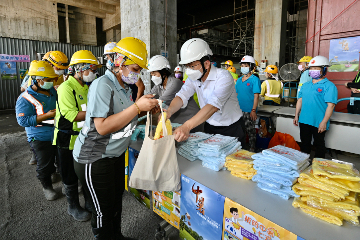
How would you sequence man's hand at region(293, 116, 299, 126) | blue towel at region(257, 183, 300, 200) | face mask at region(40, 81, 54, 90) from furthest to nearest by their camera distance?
1. man's hand at region(293, 116, 299, 126)
2. face mask at region(40, 81, 54, 90)
3. blue towel at region(257, 183, 300, 200)

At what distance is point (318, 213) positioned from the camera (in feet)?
3.93

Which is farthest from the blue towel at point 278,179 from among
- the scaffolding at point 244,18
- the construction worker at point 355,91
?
the scaffolding at point 244,18

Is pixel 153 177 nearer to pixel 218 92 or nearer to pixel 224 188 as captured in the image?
pixel 224 188

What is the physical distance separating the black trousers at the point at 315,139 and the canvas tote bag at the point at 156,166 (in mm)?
3095

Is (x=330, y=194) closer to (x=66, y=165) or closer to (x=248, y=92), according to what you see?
(x=66, y=165)

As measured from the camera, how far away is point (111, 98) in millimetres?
1489

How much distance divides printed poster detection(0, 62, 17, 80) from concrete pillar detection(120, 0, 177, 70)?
7.71 meters

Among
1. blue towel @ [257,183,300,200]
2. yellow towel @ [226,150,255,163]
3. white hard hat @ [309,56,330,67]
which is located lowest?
blue towel @ [257,183,300,200]

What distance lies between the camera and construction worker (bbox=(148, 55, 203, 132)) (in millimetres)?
2973

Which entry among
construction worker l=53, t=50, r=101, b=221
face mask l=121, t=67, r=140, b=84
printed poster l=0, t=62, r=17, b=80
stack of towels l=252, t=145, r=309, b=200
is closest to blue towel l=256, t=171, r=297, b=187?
stack of towels l=252, t=145, r=309, b=200

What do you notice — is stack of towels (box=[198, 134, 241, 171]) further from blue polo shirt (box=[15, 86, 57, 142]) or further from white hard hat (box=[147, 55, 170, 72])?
blue polo shirt (box=[15, 86, 57, 142])

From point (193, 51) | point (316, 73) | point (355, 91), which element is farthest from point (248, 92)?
point (193, 51)

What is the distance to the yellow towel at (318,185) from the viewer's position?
120 centimetres

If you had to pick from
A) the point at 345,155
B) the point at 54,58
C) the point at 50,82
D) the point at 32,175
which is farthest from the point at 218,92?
the point at 345,155
